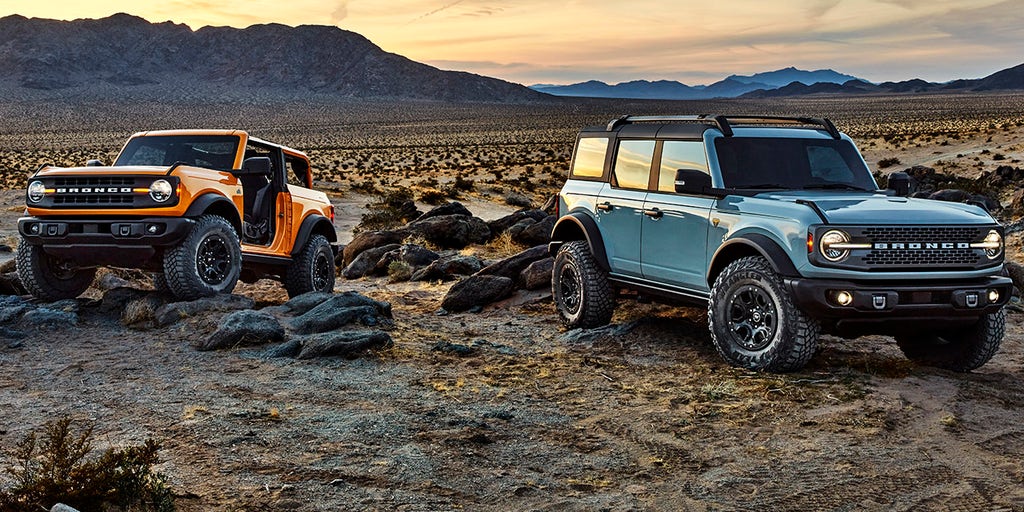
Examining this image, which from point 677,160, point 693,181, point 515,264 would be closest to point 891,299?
point 693,181

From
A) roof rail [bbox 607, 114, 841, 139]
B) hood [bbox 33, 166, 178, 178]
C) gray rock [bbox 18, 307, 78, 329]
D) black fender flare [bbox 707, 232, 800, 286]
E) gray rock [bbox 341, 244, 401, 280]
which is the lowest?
gray rock [bbox 341, 244, 401, 280]

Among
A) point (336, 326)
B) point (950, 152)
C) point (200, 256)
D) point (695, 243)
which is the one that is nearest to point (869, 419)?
point (695, 243)

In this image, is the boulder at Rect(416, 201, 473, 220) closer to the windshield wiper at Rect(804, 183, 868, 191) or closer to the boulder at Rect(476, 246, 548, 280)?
the boulder at Rect(476, 246, 548, 280)

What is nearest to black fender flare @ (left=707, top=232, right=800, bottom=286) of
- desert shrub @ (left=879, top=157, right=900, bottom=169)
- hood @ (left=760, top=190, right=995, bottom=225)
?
hood @ (left=760, top=190, right=995, bottom=225)

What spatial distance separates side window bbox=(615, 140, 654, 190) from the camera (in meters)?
10.0

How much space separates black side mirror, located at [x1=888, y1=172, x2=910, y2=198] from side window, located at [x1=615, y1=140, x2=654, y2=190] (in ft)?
7.34

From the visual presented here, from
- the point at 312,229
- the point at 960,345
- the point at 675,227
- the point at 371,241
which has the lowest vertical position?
the point at 371,241

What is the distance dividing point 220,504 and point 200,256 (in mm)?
6203

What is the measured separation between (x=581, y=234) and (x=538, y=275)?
2495mm

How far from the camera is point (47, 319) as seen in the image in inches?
431

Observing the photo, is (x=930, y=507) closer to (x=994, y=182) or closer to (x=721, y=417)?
(x=721, y=417)

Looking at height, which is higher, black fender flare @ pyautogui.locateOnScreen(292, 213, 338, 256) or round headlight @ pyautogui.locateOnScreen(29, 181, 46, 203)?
round headlight @ pyautogui.locateOnScreen(29, 181, 46, 203)

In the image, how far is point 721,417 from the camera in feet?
23.8

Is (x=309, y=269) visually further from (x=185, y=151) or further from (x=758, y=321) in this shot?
(x=758, y=321)
